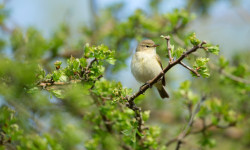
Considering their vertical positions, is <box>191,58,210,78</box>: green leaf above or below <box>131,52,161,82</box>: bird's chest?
below

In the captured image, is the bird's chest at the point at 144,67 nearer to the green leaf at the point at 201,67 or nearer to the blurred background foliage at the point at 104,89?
the blurred background foliage at the point at 104,89

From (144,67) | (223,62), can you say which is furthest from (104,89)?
(223,62)

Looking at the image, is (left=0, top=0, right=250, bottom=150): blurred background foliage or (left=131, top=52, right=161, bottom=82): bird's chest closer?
(left=0, top=0, right=250, bottom=150): blurred background foliage

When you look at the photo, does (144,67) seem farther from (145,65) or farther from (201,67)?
(201,67)

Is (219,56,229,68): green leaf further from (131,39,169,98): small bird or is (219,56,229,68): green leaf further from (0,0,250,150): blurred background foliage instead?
(131,39,169,98): small bird

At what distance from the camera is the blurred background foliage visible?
279cm

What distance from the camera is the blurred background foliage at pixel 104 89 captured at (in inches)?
110

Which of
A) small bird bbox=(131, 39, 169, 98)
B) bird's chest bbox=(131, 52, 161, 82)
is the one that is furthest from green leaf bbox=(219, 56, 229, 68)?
bird's chest bbox=(131, 52, 161, 82)

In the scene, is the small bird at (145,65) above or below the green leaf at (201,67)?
above

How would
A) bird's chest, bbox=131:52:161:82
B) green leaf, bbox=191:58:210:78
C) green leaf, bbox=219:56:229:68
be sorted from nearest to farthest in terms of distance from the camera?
green leaf, bbox=191:58:210:78 < bird's chest, bbox=131:52:161:82 < green leaf, bbox=219:56:229:68

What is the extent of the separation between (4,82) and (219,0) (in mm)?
6383

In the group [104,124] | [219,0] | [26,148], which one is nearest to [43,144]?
[26,148]

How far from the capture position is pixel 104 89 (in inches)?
142

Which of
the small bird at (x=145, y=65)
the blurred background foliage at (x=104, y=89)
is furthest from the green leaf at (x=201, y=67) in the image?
the small bird at (x=145, y=65)
